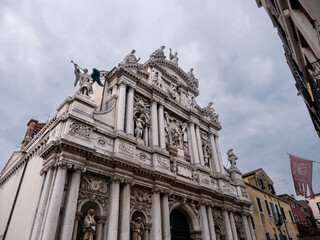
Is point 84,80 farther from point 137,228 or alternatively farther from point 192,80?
point 192,80

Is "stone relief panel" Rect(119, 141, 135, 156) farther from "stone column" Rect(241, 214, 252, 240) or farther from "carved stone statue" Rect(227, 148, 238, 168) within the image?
"carved stone statue" Rect(227, 148, 238, 168)

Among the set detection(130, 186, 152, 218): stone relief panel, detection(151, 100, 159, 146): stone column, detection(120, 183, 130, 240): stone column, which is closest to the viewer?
detection(120, 183, 130, 240): stone column

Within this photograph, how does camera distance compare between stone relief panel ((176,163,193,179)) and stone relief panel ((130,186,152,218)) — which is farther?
stone relief panel ((176,163,193,179))

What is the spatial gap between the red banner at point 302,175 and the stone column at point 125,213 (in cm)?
838

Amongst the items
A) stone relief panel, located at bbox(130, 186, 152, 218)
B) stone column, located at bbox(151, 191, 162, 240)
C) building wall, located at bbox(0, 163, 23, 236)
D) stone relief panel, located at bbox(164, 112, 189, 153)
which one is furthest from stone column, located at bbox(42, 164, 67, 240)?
stone relief panel, located at bbox(164, 112, 189, 153)

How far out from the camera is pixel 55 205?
827cm

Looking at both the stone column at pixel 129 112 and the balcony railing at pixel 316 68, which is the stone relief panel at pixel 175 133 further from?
the balcony railing at pixel 316 68

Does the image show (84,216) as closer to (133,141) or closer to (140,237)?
(140,237)

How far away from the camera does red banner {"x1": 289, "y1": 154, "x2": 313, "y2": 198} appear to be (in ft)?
36.7

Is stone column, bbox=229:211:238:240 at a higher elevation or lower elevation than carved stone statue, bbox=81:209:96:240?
higher

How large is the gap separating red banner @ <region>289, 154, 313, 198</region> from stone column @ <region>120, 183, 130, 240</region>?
330 inches

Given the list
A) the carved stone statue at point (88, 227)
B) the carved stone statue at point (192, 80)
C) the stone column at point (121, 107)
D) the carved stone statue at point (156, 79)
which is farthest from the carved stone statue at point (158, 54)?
the carved stone statue at point (88, 227)

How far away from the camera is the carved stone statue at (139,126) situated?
13.5m

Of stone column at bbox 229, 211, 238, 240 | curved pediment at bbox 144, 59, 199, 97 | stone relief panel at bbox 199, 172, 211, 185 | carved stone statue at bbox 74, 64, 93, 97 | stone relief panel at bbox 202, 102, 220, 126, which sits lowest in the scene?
stone column at bbox 229, 211, 238, 240
